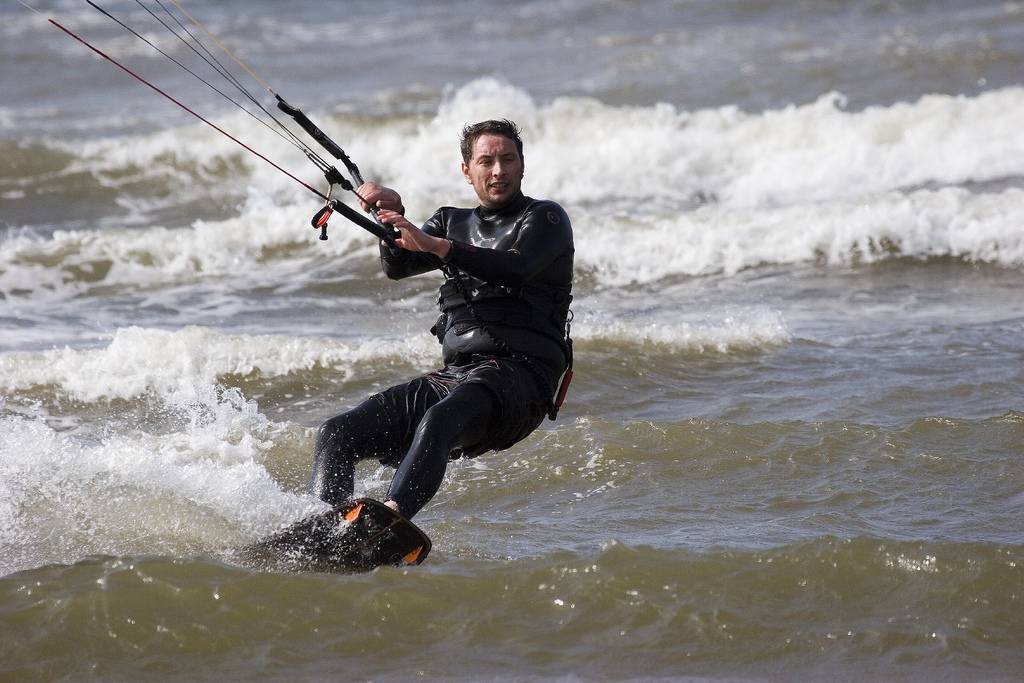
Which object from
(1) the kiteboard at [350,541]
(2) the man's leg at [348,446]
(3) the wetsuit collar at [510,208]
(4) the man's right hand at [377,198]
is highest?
(4) the man's right hand at [377,198]

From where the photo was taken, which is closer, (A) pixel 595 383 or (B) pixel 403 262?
(B) pixel 403 262

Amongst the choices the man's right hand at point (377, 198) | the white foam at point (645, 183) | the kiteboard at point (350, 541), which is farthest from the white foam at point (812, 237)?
the kiteboard at point (350, 541)

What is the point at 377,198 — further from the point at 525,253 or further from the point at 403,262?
the point at 525,253

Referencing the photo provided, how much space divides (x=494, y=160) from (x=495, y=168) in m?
0.03

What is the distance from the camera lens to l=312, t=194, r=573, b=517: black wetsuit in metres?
5.21

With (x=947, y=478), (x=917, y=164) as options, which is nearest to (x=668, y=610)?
(x=947, y=478)

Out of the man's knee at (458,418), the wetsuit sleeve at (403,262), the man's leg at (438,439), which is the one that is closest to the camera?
the man's leg at (438,439)

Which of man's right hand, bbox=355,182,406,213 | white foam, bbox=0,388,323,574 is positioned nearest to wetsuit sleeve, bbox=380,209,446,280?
man's right hand, bbox=355,182,406,213

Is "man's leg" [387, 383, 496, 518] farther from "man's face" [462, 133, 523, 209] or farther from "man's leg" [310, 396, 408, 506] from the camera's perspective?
"man's face" [462, 133, 523, 209]

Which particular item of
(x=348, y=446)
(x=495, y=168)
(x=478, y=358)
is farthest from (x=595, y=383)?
(x=348, y=446)

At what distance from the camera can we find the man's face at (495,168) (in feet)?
18.2

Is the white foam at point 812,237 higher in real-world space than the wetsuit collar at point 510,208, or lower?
lower

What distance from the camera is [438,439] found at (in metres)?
5.14

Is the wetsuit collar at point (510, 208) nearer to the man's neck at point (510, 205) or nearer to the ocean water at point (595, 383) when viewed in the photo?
the man's neck at point (510, 205)
